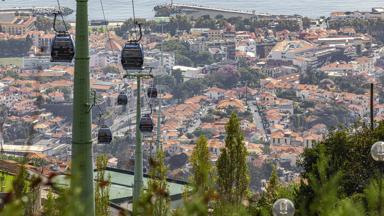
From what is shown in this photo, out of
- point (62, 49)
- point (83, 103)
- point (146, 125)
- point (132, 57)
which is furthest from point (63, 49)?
point (146, 125)

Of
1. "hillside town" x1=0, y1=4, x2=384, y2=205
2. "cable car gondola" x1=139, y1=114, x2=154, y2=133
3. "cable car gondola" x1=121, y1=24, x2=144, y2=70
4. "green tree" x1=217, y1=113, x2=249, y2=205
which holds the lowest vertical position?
"hillside town" x1=0, y1=4, x2=384, y2=205

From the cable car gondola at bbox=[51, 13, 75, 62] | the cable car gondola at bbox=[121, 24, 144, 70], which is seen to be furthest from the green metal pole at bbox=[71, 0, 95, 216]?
the cable car gondola at bbox=[121, 24, 144, 70]

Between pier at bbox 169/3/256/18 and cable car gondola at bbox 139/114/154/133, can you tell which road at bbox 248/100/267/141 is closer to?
pier at bbox 169/3/256/18

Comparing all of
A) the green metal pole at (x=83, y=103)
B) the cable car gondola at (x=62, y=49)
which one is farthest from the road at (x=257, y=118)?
the green metal pole at (x=83, y=103)

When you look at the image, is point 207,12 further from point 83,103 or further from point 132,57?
point 83,103

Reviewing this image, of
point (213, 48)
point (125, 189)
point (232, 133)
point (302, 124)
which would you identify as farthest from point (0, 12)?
point (232, 133)
